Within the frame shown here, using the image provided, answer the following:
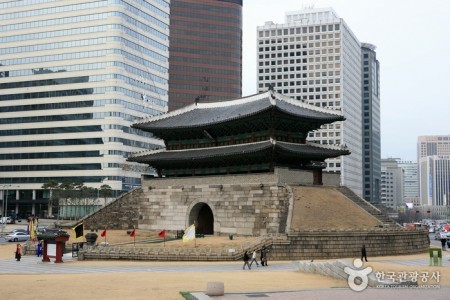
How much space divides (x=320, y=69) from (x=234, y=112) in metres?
112

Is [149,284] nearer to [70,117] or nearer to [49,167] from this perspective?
[70,117]

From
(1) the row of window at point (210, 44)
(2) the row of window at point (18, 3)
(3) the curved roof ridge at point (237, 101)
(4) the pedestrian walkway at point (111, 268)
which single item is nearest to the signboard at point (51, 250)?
(4) the pedestrian walkway at point (111, 268)

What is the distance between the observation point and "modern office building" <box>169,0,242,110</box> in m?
172

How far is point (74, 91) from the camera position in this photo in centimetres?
11819

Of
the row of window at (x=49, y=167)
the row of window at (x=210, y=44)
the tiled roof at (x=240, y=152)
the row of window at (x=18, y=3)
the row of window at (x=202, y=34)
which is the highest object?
the row of window at (x=202, y=34)

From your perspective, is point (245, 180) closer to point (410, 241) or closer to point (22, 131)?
point (410, 241)

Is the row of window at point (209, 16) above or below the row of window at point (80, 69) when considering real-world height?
above

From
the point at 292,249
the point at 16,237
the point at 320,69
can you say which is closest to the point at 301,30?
the point at 320,69

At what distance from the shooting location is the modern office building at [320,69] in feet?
556

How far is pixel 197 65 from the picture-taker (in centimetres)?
17262

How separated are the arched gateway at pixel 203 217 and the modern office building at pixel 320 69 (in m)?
100

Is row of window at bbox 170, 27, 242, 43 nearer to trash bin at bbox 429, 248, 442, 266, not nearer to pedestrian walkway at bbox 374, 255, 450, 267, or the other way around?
pedestrian walkway at bbox 374, 255, 450, 267

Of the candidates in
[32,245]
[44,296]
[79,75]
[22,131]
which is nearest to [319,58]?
[79,75]

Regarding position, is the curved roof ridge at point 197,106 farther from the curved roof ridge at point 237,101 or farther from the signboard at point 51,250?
the signboard at point 51,250
